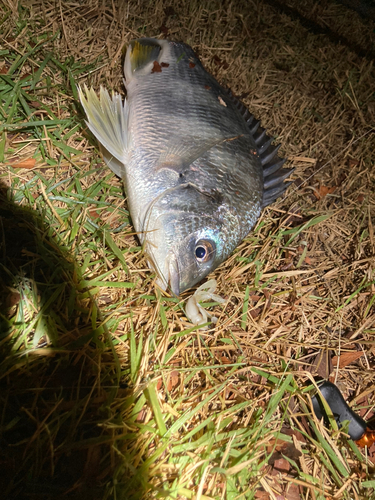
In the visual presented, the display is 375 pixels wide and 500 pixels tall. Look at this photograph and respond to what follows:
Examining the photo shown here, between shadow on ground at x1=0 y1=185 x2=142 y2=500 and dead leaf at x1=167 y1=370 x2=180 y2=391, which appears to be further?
dead leaf at x1=167 y1=370 x2=180 y2=391

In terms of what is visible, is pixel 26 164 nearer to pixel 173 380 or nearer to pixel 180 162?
pixel 180 162

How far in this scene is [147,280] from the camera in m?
2.17

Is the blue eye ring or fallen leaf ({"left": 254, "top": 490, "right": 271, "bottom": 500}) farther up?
the blue eye ring

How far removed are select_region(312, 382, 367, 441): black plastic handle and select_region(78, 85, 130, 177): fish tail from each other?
225 centimetres

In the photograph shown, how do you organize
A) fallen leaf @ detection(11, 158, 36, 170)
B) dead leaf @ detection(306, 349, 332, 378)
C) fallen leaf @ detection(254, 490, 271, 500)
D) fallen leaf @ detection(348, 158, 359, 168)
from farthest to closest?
fallen leaf @ detection(348, 158, 359, 168)
dead leaf @ detection(306, 349, 332, 378)
fallen leaf @ detection(11, 158, 36, 170)
fallen leaf @ detection(254, 490, 271, 500)

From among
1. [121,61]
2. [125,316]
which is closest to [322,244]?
[125,316]

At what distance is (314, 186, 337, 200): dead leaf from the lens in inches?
119

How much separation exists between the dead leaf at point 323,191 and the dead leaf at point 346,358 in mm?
1434

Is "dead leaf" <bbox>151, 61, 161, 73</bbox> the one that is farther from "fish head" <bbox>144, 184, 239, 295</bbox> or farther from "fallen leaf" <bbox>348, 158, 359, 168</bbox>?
"fallen leaf" <bbox>348, 158, 359, 168</bbox>

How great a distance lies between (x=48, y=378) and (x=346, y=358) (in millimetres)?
2195

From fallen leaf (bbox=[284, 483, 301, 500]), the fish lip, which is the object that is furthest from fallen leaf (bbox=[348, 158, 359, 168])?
fallen leaf (bbox=[284, 483, 301, 500])

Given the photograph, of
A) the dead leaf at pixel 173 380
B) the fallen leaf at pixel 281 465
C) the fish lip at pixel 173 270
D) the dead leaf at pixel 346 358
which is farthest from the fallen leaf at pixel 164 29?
the fallen leaf at pixel 281 465

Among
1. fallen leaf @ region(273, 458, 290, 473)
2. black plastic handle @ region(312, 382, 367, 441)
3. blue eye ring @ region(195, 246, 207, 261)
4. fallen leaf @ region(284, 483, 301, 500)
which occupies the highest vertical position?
blue eye ring @ region(195, 246, 207, 261)

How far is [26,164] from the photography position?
2.20m
